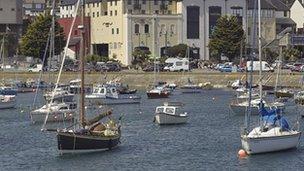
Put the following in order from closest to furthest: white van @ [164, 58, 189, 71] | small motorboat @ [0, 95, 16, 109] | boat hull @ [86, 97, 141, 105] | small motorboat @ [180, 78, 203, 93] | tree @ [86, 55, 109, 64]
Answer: small motorboat @ [0, 95, 16, 109] < boat hull @ [86, 97, 141, 105] < small motorboat @ [180, 78, 203, 93] < white van @ [164, 58, 189, 71] < tree @ [86, 55, 109, 64]

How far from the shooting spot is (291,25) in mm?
174750

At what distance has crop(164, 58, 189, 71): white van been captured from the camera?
136 m

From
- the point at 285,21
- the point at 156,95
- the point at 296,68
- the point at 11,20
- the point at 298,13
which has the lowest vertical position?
the point at 156,95

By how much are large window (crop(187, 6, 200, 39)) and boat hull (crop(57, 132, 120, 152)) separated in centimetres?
10365

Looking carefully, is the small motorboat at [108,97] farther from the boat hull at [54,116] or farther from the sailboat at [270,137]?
the sailboat at [270,137]

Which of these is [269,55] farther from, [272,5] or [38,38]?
[38,38]

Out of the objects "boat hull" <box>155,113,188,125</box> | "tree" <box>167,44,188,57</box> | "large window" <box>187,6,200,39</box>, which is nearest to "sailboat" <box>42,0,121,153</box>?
"boat hull" <box>155,113,188,125</box>

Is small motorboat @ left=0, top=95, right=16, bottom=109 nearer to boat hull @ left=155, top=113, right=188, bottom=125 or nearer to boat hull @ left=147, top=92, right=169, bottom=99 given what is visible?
boat hull @ left=147, top=92, right=169, bottom=99

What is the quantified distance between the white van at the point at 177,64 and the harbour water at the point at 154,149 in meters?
53.2

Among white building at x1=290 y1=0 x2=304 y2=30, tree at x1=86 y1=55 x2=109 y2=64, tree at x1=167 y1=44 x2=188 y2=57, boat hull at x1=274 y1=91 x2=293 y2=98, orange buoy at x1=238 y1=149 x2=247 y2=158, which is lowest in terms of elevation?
orange buoy at x1=238 y1=149 x2=247 y2=158

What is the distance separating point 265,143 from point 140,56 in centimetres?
10024

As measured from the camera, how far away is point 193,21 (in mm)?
155500

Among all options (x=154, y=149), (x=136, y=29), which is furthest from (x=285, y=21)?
(x=154, y=149)

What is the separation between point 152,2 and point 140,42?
8738mm
